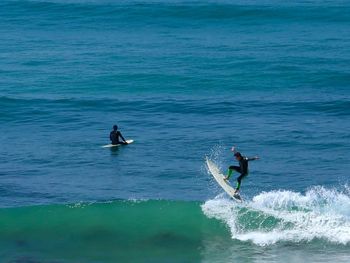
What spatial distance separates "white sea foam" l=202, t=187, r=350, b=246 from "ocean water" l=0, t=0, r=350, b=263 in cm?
7

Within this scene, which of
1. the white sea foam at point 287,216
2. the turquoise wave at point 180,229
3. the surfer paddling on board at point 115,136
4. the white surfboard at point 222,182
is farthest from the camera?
the surfer paddling on board at point 115,136

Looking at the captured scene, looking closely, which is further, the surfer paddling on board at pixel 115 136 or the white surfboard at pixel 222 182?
the surfer paddling on board at pixel 115 136

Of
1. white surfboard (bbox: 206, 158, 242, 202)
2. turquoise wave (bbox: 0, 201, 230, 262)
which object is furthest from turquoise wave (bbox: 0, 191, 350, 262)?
white surfboard (bbox: 206, 158, 242, 202)

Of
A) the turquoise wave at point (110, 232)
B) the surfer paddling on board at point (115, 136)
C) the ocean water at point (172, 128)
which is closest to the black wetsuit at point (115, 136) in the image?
the surfer paddling on board at point (115, 136)

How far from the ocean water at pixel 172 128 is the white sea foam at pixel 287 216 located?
0.23ft

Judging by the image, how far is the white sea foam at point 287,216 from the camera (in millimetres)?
32969

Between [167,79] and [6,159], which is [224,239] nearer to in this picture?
[6,159]

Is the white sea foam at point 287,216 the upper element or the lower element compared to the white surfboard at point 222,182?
lower

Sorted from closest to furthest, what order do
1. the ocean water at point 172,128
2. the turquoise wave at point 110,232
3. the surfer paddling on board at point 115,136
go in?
the turquoise wave at point 110,232 → the ocean water at point 172,128 → the surfer paddling on board at point 115,136

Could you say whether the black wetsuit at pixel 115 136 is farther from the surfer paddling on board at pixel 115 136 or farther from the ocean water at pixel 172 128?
the ocean water at pixel 172 128

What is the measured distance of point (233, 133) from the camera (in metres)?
46.8

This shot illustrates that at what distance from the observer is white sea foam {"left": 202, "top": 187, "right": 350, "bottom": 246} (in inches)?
1298

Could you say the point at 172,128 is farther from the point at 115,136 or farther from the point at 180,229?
the point at 180,229

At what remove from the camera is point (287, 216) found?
113ft
